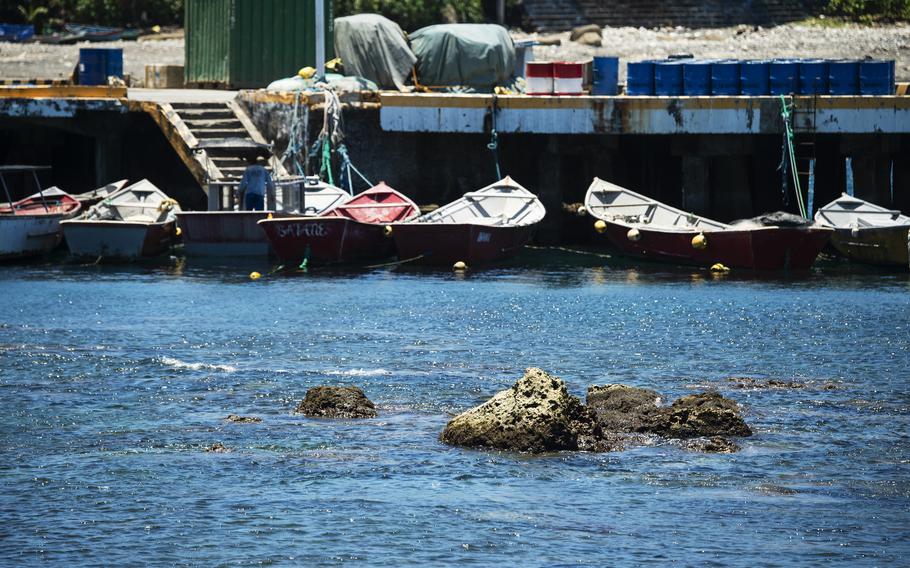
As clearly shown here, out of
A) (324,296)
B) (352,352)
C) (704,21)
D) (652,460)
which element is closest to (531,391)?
(652,460)

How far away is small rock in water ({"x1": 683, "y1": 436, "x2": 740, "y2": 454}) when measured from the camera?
616 inches

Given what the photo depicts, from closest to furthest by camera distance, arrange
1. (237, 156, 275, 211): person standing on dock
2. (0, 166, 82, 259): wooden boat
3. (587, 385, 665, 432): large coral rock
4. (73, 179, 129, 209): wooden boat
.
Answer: (587, 385, 665, 432): large coral rock
(237, 156, 275, 211): person standing on dock
(0, 166, 82, 259): wooden boat
(73, 179, 129, 209): wooden boat

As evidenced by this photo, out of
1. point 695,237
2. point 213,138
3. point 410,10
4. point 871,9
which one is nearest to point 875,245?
point 695,237

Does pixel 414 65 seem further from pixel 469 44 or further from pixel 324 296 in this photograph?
pixel 324 296

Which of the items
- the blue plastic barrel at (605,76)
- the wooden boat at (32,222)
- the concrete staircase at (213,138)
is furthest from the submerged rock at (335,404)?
the blue plastic barrel at (605,76)

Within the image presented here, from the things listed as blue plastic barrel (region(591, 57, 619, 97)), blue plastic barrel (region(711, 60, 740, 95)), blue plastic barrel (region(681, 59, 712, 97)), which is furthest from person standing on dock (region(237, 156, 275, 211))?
blue plastic barrel (region(711, 60, 740, 95))

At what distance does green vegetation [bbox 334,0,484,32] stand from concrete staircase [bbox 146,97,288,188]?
16.3 m

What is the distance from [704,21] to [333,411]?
41.8m

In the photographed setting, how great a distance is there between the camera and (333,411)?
56.7 ft

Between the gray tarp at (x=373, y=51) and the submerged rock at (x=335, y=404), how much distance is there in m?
25.1

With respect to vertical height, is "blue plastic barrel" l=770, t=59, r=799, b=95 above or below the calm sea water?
above

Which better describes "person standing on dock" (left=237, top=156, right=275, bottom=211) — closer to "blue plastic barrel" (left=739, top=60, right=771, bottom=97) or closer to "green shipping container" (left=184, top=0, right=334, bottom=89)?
"green shipping container" (left=184, top=0, right=334, bottom=89)

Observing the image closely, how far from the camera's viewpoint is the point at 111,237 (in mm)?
32500

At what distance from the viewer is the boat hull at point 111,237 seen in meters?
32.2
